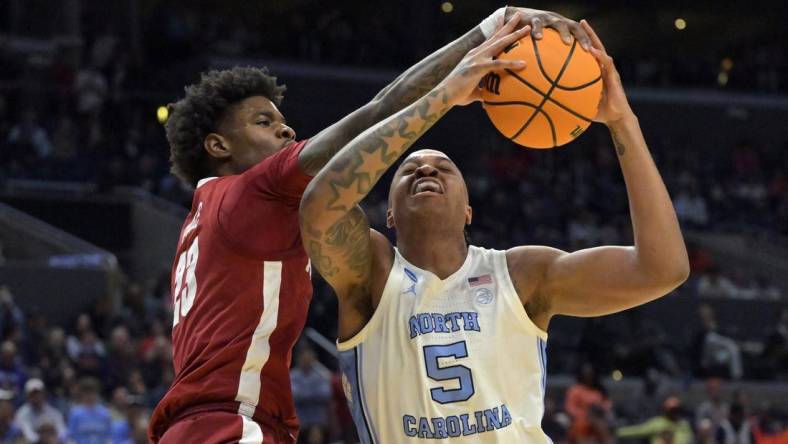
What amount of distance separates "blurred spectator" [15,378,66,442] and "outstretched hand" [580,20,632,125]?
775cm

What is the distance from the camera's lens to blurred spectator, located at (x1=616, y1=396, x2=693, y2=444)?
1298 centimetres

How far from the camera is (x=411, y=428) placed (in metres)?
4.21

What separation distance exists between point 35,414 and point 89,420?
18.8 inches

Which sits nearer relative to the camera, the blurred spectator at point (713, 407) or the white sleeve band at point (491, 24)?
the white sleeve band at point (491, 24)

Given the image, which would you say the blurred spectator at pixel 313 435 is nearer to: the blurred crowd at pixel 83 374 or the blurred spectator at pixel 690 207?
the blurred crowd at pixel 83 374

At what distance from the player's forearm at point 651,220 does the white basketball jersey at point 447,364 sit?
0.46 meters

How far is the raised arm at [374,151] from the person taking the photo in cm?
401

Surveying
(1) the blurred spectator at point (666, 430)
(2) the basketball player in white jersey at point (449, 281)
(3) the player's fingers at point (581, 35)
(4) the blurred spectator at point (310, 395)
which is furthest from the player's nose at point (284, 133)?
(1) the blurred spectator at point (666, 430)

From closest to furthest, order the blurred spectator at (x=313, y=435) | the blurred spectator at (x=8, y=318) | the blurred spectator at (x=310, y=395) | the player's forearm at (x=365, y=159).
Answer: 1. the player's forearm at (x=365, y=159)
2. the blurred spectator at (x=313, y=435)
3. the blurred spectator at (x=310, y=395)
4. the blurred spectator at (x=8, y=318)

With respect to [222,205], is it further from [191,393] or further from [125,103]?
[125,103]

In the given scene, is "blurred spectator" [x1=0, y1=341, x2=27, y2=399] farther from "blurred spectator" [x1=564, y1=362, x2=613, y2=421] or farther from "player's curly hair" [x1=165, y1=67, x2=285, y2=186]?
"player's curly hair" [x1=165, y1=67, x2=285, y2=186]

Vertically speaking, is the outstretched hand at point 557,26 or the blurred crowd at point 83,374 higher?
the outstretched hand at point 557,26

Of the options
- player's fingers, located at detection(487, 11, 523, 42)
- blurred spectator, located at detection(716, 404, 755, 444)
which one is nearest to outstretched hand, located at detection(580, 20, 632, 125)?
player's fingers, located at detection(487, 11, 523, 42)

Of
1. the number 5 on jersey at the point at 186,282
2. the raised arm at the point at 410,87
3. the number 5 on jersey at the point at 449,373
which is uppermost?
the raised arm at the point at 410,87
